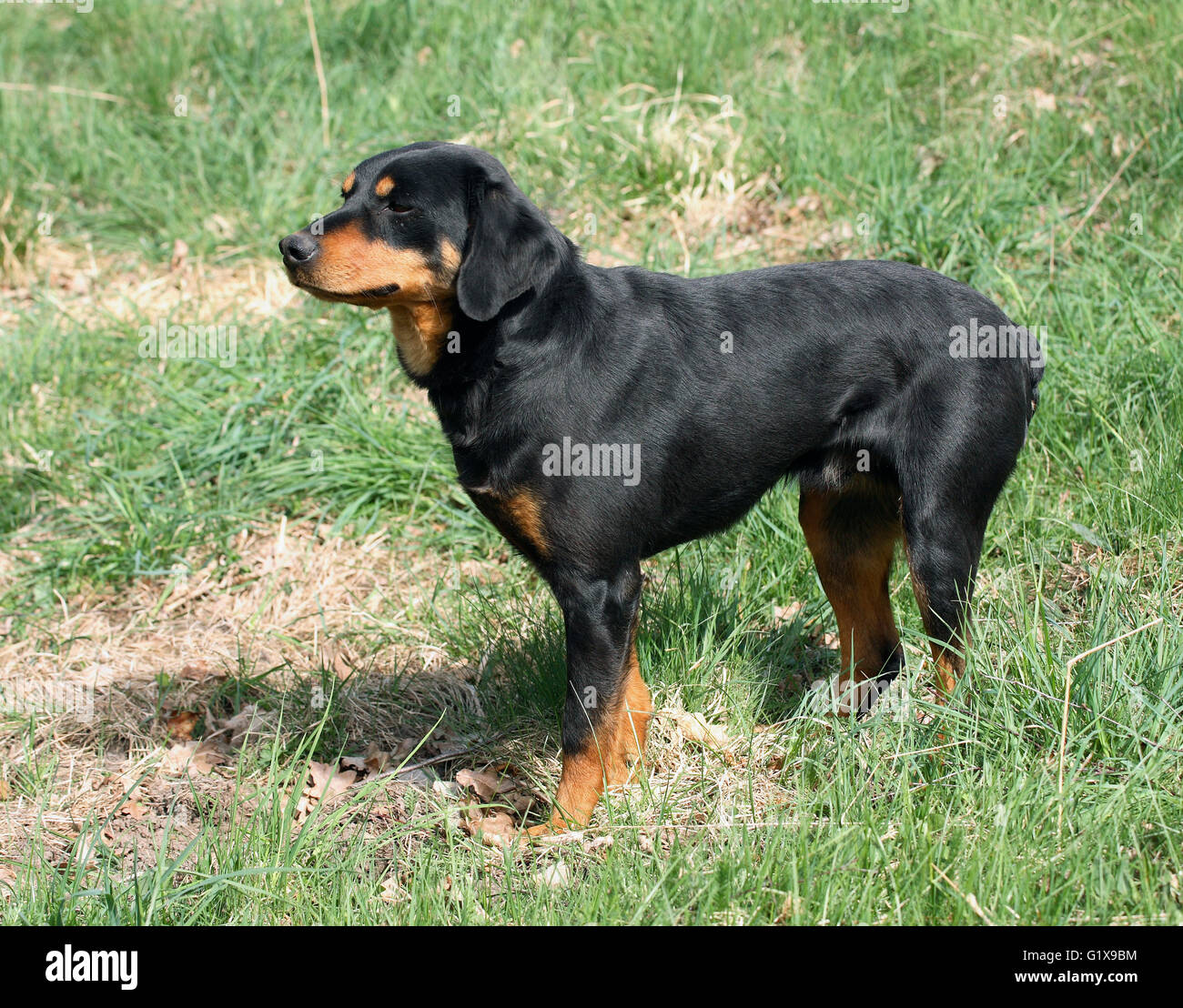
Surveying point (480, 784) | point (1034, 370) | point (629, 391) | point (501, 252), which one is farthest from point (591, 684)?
point (1034, 370)

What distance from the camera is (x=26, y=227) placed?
264 inches

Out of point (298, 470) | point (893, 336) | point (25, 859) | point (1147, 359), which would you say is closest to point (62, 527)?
point (298, 470)

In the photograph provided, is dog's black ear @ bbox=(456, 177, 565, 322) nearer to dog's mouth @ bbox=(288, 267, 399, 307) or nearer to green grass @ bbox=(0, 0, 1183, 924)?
dog's mouth @ bbox=(288, 267, 399, 307)

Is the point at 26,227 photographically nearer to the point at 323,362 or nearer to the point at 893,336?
the point at 323,362

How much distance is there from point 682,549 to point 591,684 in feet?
4.68

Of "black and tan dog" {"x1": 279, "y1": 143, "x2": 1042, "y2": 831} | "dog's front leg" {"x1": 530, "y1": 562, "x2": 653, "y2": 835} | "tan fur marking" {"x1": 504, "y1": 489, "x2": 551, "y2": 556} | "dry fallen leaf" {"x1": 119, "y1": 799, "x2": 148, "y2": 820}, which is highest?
"black and tan dog" {"x1": 279, "y1": 143, "x2": 1042, "y2": 831}

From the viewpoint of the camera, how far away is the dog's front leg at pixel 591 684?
3.20m

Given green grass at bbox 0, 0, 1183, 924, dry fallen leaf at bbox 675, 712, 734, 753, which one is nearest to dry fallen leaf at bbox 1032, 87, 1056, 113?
green grass at bbox 0, 0, 1183, 924

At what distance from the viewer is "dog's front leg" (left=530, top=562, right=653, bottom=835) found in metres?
3.20

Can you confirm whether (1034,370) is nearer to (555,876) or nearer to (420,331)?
Result: (420,331)

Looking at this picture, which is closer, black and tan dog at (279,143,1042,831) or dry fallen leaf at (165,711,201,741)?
black and tan dog at (279,143,1042,831)

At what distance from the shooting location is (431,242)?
3.19 m

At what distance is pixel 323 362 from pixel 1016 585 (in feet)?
11.4

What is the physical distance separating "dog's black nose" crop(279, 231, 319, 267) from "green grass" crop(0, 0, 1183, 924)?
55.6 inches
